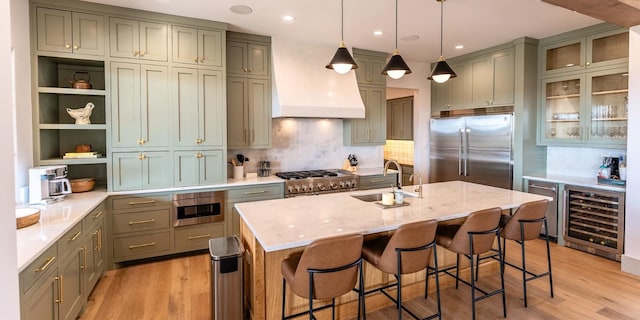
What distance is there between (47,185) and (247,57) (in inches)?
103

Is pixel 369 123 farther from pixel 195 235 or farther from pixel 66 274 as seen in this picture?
pixel 66 274

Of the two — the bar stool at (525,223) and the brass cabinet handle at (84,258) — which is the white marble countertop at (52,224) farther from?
the bar stool at (525,223)

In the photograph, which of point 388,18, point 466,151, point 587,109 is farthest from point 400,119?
point 388,18

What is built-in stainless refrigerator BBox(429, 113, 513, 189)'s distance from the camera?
4902 mm

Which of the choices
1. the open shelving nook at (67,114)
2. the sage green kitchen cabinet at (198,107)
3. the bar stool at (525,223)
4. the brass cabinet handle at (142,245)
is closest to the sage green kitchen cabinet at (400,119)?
the bar stool at (525,223)

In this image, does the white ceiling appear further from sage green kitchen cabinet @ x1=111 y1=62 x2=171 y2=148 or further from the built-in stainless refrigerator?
the built-in stainless refrigerator

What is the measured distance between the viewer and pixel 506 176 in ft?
16.1

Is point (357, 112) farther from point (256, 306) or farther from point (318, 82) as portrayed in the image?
point (256, 306)

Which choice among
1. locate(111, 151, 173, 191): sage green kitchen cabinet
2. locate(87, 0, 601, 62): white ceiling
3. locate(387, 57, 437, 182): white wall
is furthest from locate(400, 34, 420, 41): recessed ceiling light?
locate(111, 151, 173, 191): sage green kitchen cabinet

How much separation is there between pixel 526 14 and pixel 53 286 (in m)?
4.99

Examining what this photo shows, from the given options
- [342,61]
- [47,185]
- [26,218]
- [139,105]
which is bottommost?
[26,218]

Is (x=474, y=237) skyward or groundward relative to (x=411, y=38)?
groundward

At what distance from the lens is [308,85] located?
4.53 m

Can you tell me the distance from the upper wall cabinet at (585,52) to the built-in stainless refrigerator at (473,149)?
2.97ft
